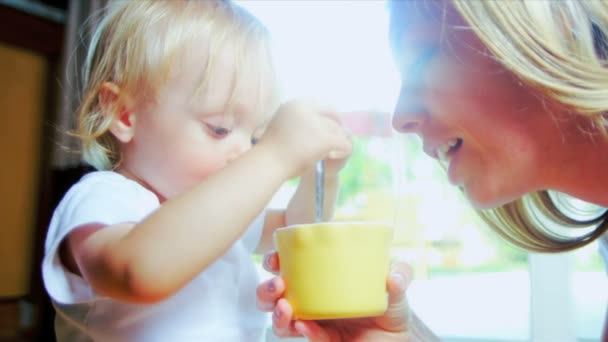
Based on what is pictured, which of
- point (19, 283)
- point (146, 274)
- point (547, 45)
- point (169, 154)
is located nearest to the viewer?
point (146, 274)

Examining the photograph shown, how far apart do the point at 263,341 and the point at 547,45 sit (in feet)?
1.81

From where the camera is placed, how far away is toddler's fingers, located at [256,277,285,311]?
22.1 inches

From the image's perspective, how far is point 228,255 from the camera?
81 centimetres

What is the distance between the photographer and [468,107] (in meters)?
0.72

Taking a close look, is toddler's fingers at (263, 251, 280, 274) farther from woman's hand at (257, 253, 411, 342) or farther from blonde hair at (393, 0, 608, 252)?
blonde hair at (393, 0, 608, 252)

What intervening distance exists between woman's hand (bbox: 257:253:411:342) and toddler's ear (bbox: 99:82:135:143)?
0.92 ft

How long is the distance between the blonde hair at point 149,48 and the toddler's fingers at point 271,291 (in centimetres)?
30

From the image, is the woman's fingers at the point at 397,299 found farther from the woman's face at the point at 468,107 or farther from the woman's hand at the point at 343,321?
the woman's face at the point at 468,107

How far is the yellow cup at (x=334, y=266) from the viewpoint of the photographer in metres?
0.51

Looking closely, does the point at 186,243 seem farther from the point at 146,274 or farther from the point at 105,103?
the point at 105,103

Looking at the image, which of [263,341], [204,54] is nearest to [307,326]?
[263,341]

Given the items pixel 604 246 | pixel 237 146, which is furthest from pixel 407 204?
pixel 237 146

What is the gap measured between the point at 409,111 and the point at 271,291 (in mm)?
349

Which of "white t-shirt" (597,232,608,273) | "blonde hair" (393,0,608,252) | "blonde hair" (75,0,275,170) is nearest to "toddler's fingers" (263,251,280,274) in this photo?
"blonde hair" (75,0,275,170)
